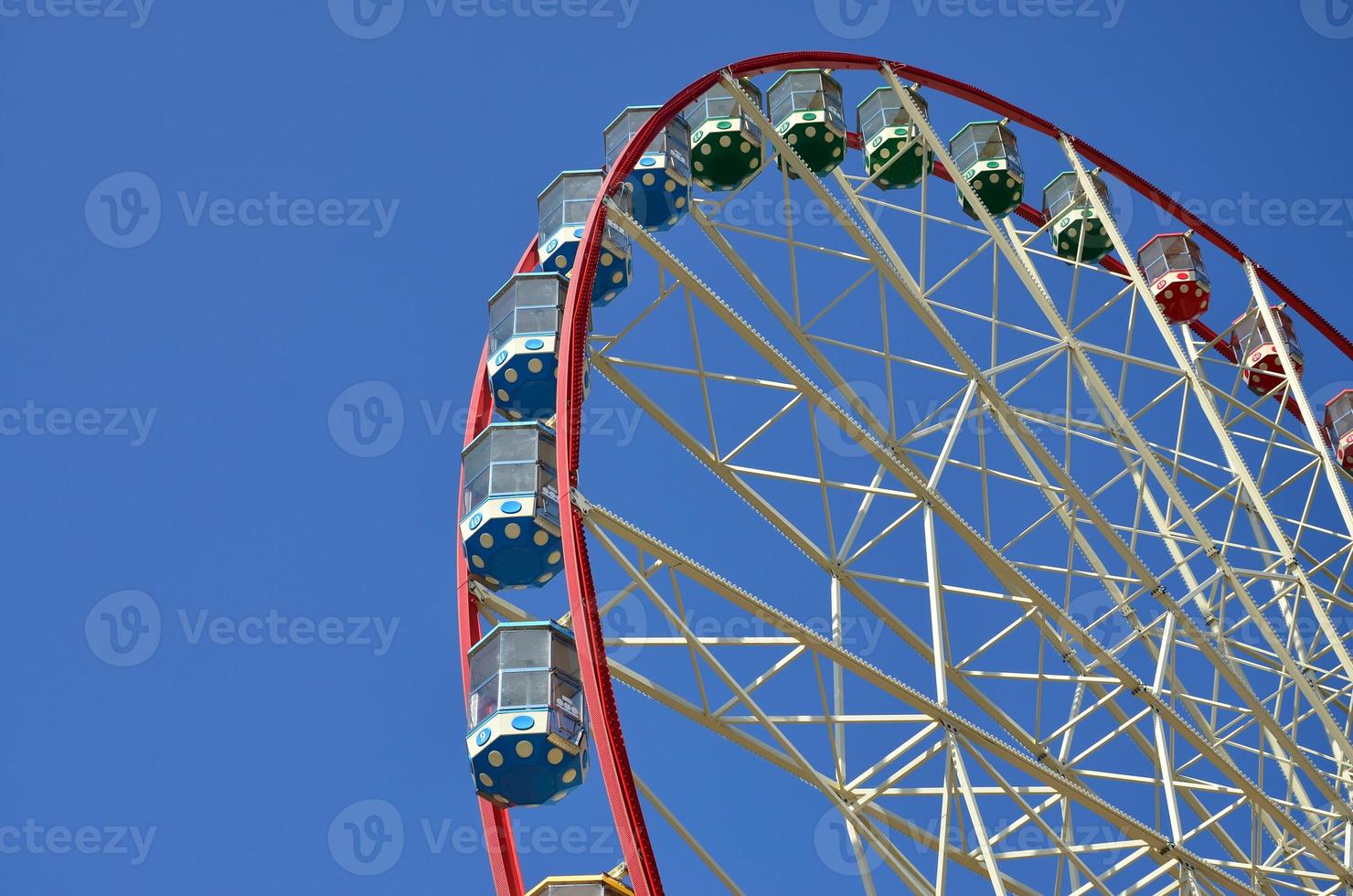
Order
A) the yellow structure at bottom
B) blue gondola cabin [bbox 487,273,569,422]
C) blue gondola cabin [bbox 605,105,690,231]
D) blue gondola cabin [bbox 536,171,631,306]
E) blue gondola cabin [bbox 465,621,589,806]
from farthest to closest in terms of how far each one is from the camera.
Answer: blue gondola cabin [bbox 605,105,690,231] → blue gondola cabin [bbox 536,171,631,306] → blue gondola cabin [bbox 487,273,569,422] → blue gondola cabin [bbox 465,621,589,806] → the yellow structure at bottom

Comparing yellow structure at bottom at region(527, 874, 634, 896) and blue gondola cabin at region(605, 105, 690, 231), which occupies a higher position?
blue gondola cabin at region(605, 105, 690, 231)

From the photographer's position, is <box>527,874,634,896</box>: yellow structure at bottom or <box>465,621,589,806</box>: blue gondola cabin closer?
<box>527,874,634,896</box>: yellow structure at bottom

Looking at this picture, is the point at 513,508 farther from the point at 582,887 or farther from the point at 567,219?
the point at 567,219

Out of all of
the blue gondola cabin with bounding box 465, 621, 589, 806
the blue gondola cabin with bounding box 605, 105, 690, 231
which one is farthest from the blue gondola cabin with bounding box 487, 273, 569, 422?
the blue gondola cabin with bounding box 465, 621, 589, 806

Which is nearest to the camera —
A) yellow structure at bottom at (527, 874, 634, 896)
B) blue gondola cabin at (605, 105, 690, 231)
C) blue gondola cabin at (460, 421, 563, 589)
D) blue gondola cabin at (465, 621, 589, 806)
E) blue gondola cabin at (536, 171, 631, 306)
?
yellow structure at bottom at (527, 874, 634, 896)

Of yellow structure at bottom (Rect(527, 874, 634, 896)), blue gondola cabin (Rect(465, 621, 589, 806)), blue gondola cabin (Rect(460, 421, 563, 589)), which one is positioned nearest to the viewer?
yellow structure at bottom (Rect(527, 874, 634, 896))

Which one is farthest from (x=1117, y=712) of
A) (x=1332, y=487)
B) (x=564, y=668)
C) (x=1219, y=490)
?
(x=564, y=668)

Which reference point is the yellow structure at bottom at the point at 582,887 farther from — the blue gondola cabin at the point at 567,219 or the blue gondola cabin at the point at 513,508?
the blue gondola cabin at the point at 567,219

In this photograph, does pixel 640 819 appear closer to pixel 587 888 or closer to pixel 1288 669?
pixel 587 888

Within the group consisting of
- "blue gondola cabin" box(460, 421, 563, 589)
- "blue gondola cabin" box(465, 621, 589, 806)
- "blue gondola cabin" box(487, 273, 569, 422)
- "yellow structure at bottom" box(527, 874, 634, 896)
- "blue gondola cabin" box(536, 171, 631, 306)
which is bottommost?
"yellow structure at bottom" box(527, 874, 634, 896)

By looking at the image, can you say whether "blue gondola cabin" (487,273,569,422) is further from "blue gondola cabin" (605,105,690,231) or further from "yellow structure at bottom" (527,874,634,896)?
"yellow structure at bottom" (527,874,634,896)

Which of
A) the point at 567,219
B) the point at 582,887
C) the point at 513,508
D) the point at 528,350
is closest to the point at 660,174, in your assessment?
the point at 567,219

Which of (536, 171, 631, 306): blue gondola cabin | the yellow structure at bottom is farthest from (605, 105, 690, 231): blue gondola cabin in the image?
the yellow structure at bottom

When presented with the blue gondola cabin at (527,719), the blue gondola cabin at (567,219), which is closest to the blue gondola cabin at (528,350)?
the blue gondola cabin at (567,219)
